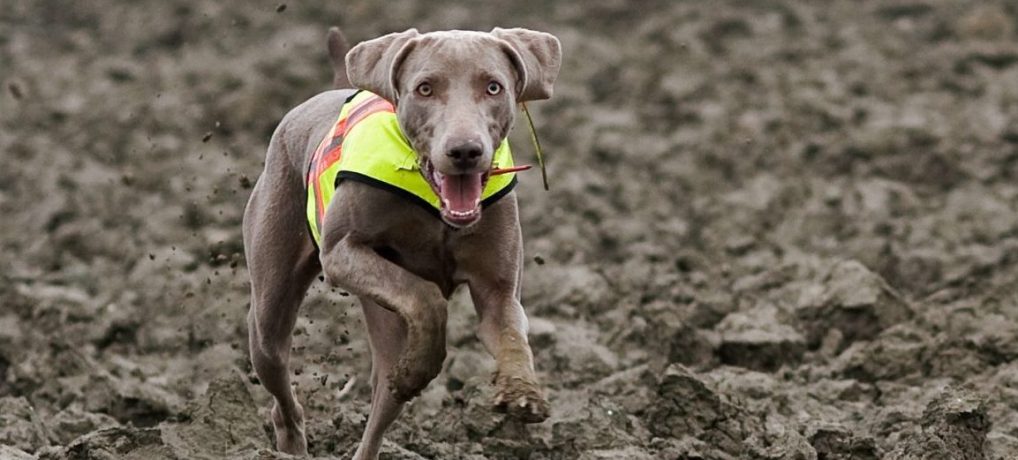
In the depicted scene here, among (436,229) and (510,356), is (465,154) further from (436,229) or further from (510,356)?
(510,356)

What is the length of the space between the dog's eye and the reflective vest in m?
0.26

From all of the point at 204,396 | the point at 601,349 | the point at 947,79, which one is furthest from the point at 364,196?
the point at 947,79

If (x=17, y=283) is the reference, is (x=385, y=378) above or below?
above

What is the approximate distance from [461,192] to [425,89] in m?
0.35

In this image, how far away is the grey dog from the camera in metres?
5.95

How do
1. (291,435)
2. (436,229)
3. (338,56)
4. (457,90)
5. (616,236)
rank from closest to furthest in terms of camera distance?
(457,90), (436,229), (291,435), (338,56), (616,236)

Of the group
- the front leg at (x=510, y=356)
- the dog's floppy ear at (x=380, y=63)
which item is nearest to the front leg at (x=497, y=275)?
the front leg at (x=510, y=356)

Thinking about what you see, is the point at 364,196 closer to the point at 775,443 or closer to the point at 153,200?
the point at 775,443

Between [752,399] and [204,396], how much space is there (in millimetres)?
2367

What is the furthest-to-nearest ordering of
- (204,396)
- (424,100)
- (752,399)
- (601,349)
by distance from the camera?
(601,349) < (752,399) < (204,396) < (424,100)

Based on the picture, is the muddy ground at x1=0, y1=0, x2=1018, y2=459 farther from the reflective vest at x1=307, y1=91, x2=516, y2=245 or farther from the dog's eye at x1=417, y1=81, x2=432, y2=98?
the dog's eye at x1=417, y1=81, x2=432, y2=98

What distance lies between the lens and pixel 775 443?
7.39m

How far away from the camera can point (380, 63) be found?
20.3 feet

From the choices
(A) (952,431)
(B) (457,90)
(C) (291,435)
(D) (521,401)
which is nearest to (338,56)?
(C) (291,435)
